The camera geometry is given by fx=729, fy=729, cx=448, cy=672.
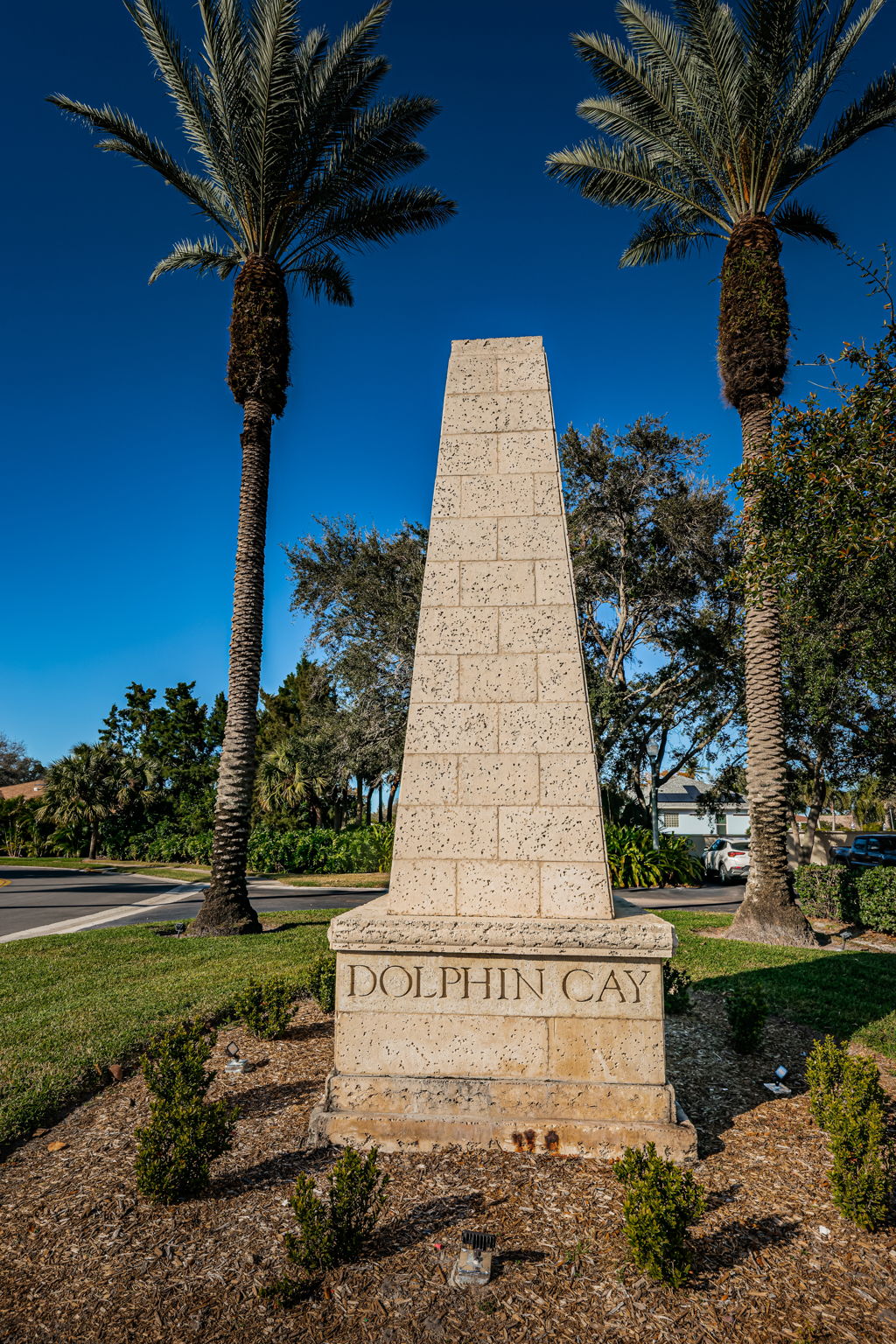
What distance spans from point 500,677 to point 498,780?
66cm

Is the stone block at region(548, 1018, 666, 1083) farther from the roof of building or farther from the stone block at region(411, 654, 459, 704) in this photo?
the roof of building

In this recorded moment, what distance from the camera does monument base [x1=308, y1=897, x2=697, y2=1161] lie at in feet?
13.1

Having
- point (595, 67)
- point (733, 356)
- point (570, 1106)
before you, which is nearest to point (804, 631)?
Result: point (733, 356)

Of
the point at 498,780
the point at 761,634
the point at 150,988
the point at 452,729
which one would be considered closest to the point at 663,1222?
the point at 498,780

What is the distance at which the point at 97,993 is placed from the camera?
7.92 meters

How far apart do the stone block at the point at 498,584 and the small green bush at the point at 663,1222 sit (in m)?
3.17

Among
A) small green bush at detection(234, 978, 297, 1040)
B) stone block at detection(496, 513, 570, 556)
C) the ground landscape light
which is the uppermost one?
stone block at detection(496, 513, 570, 556)

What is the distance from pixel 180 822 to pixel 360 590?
54.9 ft

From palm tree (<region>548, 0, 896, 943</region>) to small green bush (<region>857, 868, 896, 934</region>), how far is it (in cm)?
235

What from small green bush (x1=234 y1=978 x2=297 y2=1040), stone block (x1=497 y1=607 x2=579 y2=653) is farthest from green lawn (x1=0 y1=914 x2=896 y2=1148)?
stone block (x1=497 y1=607 x2=579 y2=653)

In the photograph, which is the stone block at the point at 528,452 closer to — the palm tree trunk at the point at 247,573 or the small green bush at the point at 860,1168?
the small green bush at the point at 860,1168

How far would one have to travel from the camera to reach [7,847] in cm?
3988

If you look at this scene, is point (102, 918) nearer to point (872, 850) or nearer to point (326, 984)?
point (326, 984)

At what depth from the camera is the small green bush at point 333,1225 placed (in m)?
2.88
